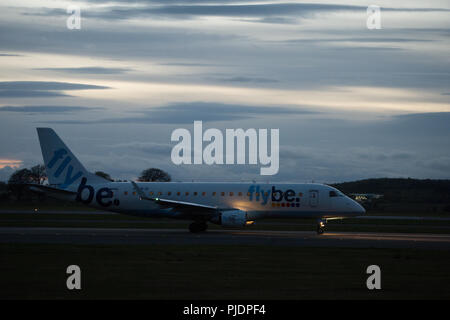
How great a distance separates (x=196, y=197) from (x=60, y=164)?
10511 millimetres

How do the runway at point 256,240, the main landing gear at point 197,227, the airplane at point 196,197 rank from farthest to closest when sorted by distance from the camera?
the main landing gear at point 197,227
the airplane at point 196,197
the runway at point 256,240

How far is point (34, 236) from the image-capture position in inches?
1465

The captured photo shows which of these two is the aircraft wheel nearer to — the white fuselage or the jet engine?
the white fuselage

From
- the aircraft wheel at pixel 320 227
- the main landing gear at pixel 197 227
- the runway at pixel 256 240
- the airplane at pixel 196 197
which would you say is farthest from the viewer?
the main landing gear at pixel 197 227

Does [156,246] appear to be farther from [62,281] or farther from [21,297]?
[21,297]

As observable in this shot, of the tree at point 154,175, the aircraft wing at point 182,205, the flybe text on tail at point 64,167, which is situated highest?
the tree at point 154,175

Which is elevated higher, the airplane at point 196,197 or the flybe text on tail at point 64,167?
the flybe text on tail at point 64,167

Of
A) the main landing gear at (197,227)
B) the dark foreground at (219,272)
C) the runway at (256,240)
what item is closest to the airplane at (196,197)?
the main landing gear at (197,227)

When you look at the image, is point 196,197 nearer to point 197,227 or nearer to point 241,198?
point 197,227

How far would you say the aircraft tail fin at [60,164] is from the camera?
47.8 m

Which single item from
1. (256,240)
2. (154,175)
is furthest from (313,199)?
(154,175)

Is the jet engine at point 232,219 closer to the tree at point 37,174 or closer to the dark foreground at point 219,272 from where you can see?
the dark foreground at point 219,272

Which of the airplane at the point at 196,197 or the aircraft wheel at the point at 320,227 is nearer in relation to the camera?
the aircraft wheel at the point at 320,227
